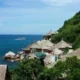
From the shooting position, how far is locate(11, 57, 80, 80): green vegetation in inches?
991

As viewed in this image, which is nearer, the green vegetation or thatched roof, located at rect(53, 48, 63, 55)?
the green vegetation

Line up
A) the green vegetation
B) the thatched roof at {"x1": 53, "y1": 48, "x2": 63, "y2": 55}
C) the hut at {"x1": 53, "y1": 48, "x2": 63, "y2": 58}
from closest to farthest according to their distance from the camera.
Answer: the green vegetation → the hut at {"x1": 53, "y1": 48, "x2": 63, "y2": 58} → the thatched roof at {"x1": 53, "y1": 48, "x2": 63, "y2": 55}

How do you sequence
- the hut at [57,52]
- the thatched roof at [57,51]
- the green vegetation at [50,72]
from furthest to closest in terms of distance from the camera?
the thatched roof at [57,51]
the hut at [57,52]
the green vegetation at [50,72]

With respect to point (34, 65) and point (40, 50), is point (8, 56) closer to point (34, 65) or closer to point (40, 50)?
point (40, 50)

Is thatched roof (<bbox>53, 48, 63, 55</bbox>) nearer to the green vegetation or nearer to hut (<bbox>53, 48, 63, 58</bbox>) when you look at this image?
hut (<bbox>53, 48, 63, 58</bbox>)

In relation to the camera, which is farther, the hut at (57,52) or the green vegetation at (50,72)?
the hut at (57,52)

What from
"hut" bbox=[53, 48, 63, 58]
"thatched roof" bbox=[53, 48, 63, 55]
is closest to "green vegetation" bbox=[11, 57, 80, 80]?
"hut" bbox=[53, 48, 63, 58]

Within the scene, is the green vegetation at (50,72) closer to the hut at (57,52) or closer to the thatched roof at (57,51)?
the hut at (57,52)

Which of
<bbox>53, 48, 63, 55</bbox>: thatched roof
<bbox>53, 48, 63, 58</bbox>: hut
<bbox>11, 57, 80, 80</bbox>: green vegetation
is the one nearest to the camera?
<bbox>11, 57, 80, 80</bbox>: green vegetation

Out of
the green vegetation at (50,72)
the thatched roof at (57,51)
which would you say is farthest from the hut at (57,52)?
the green vegetation at (50,72)

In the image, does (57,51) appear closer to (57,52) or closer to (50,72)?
(57,52)

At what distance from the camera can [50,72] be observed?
2538 centimetres

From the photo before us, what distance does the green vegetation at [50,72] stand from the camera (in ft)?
82.6

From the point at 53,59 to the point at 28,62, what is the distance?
11549 millimetres
